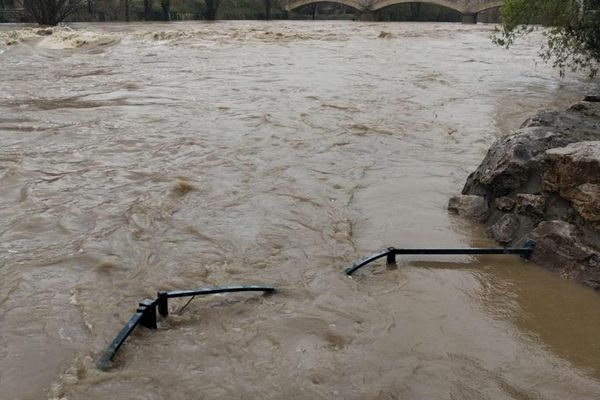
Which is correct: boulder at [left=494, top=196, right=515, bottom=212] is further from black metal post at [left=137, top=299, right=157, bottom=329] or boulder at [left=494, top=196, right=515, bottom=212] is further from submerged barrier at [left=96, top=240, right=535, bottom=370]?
black metal post at [left=137, top=299, right=157, bottom=329]

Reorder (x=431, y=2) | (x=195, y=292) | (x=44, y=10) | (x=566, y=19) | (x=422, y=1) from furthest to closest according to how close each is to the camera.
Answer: (x=431, y=2)
(x=422, y=1)
(x=44, y=10)
(x=566, y=19)
(x=195, y=292)

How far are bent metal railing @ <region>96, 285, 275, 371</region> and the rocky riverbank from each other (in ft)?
8.53

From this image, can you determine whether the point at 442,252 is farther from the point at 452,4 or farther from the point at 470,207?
the point at 452,4

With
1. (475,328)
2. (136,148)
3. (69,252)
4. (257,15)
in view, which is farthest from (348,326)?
(257,15)

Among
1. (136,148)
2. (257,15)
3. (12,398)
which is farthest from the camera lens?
(257,15)

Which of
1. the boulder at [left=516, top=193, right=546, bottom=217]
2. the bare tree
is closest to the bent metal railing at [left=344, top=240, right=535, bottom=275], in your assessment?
the boulder at [left=516, top=193, right=546, bottom=217]

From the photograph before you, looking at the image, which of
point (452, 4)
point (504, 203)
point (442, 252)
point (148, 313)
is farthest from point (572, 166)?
Answer: point (452, 4)

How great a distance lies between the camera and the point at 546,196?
5.50 meters

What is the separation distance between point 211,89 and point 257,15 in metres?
44.9

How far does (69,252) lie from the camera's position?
517 centimetres

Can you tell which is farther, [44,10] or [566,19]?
[44,10]

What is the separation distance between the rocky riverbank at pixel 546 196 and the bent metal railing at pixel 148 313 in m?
2.60

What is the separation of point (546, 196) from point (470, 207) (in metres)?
0.90

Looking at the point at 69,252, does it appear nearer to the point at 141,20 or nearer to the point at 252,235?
the point at 252,235
